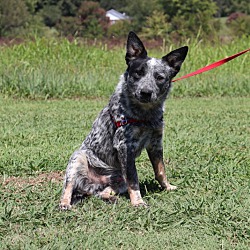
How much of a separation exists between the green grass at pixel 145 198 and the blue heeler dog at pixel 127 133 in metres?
0.16

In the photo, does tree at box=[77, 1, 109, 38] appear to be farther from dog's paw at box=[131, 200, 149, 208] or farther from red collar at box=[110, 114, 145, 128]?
dog's paw at box=[131, 200, 149, 208]

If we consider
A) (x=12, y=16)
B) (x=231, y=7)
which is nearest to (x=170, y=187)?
(x=12, y=16)

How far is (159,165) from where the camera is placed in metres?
4.99

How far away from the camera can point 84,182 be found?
15.5 ft

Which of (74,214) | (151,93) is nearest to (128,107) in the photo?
(151,93)

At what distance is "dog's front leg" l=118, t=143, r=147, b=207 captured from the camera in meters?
4.57

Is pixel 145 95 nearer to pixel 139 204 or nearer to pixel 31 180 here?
pixel 139 204

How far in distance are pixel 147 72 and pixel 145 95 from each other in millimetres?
218

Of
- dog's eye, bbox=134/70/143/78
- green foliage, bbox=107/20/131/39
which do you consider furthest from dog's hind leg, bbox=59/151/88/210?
green foliage, bbox=107/20/131/39

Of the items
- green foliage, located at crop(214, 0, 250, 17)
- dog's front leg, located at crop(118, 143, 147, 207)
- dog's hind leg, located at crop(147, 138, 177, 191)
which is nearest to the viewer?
dog's front leg, located at crop(118, 143, 147, 207)

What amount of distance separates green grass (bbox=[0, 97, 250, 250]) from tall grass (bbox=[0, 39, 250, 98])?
9.89 ft

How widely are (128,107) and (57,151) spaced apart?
1944 millimetres

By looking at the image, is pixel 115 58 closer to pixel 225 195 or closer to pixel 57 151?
pixel 57 151

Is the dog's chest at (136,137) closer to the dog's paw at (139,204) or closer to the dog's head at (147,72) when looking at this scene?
the dog's head at (147,72)
